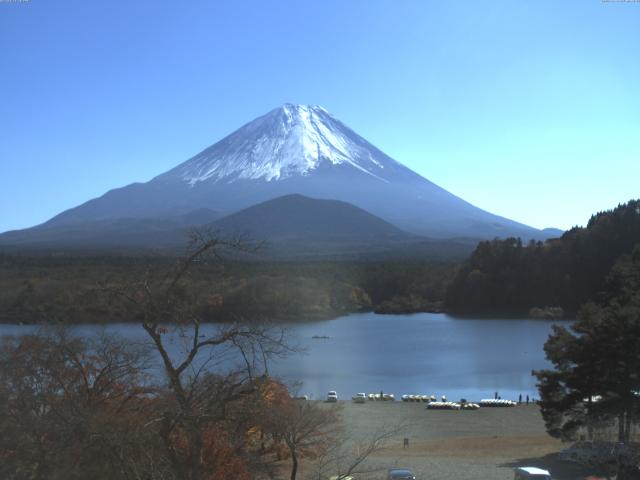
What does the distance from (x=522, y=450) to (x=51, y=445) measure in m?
7.73

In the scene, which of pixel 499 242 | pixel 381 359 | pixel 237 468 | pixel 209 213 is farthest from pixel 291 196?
pixel 237 468

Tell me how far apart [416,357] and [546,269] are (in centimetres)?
1728

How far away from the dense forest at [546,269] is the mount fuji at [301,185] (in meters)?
46.6

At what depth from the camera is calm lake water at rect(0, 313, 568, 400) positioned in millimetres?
18344

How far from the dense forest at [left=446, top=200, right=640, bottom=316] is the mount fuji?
46552 millimetres

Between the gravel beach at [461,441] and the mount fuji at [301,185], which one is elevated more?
the mount fuji at [301,185]

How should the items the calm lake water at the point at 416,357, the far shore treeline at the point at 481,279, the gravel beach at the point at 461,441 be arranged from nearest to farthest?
the gravel beach at the point at 461,441 < the calm lake water at the point at 416,357 < the far shore treeline at the point at 481,279

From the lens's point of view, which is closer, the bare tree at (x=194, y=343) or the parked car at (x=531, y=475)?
the bare tree at (x=194, y=343)

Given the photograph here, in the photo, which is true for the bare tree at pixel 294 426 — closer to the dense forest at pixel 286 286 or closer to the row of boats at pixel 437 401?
the row of boats at pixel 437 401

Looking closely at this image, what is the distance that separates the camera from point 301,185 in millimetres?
94562

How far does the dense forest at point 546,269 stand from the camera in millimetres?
37156

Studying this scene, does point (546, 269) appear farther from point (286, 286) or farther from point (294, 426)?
point (294, 426)

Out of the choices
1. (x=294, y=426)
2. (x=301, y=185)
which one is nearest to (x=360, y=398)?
(x=294, y=426)

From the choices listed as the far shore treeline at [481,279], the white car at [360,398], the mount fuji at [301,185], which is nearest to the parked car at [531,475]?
the white car at [360,398]
